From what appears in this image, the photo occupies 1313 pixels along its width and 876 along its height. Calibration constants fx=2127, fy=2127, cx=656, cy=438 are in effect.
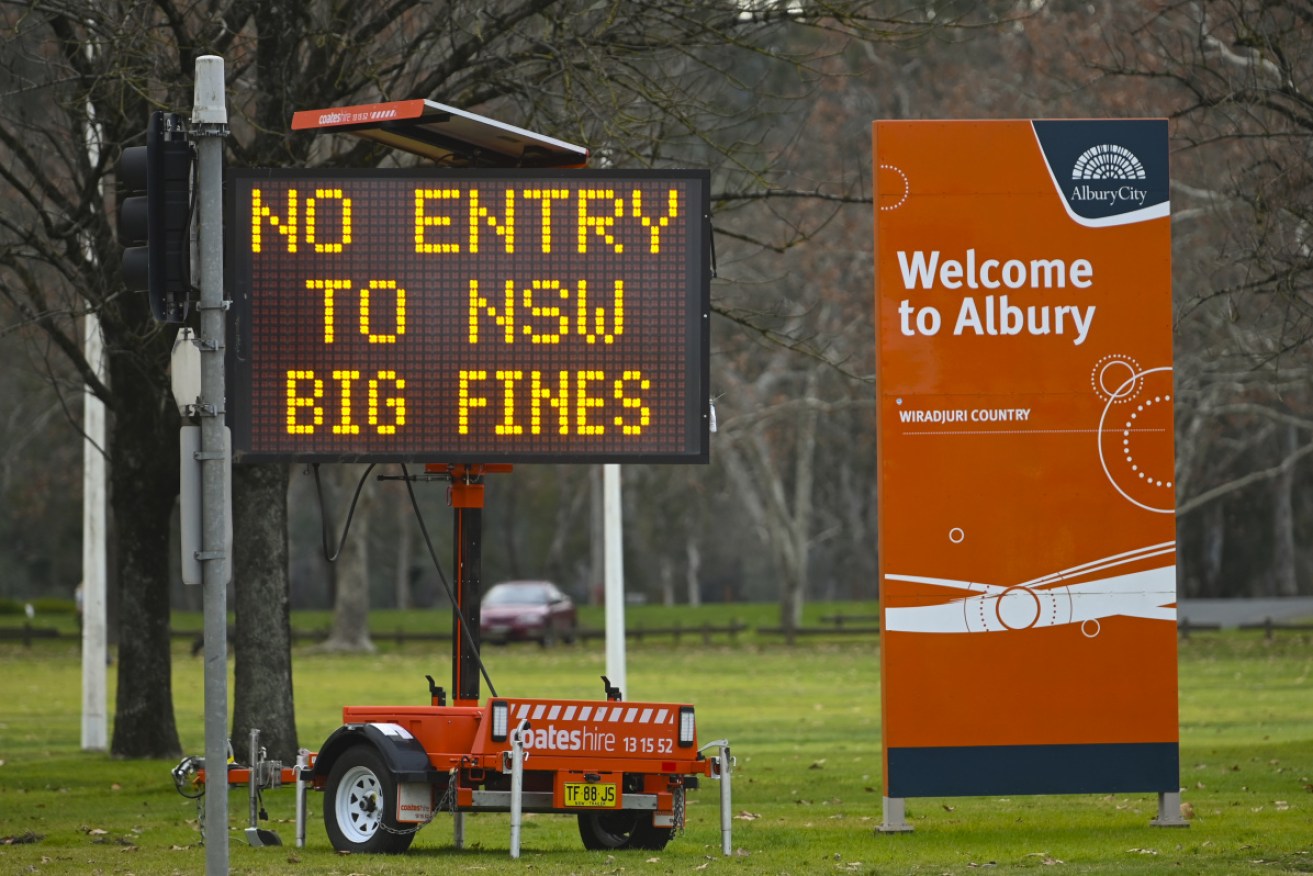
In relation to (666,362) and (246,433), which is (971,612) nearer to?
(666,362)

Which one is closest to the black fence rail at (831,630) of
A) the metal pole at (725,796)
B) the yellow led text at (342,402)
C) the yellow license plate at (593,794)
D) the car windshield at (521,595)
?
the car windshield at (521,595)

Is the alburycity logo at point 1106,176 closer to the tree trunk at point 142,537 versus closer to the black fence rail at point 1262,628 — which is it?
the tree trunk at point 142,537

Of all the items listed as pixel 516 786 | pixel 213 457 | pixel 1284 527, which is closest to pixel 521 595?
pixel 1284 527

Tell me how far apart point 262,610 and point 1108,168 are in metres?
8.34

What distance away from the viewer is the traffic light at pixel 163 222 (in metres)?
9.07

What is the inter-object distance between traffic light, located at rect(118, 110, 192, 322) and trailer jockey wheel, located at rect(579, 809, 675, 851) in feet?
15.6

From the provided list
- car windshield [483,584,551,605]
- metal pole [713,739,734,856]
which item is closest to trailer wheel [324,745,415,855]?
metal pole [713,739,734,856]

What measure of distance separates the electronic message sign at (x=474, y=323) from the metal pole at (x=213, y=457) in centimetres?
267

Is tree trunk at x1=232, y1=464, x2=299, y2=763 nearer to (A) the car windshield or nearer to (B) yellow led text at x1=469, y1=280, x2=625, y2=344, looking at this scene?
(B) yellow led text at x1=469, y1=280, x2=625, y2=344

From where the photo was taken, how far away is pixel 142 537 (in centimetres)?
2005

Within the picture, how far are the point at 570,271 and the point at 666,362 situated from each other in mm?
742

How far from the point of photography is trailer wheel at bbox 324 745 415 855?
12.3 meters

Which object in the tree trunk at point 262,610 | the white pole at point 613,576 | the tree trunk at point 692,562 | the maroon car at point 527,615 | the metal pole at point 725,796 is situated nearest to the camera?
the metal pole at point 725,796

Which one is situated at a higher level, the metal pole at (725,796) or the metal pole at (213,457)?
the metal pole at (213,457)
